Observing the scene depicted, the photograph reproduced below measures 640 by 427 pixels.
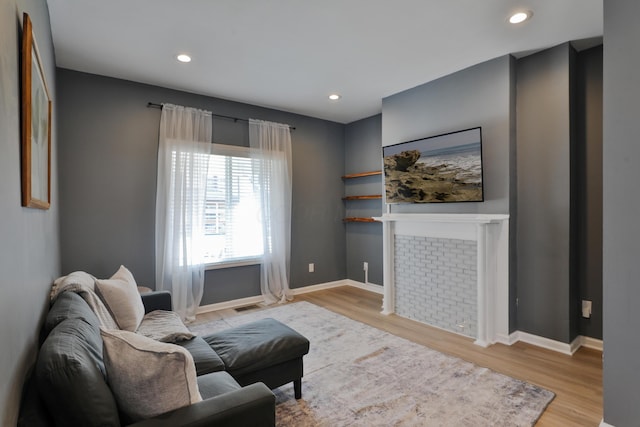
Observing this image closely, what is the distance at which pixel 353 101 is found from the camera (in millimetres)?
4371

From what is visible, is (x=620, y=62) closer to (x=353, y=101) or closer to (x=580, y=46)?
(x=580, y=46)

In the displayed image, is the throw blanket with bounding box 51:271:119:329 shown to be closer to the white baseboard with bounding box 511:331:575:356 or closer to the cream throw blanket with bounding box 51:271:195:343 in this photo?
the cream throw blanket with bounding box 51:271:195:343

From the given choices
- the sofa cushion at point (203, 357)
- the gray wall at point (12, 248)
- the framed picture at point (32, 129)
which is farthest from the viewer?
the sofa cushion at point (203, 357)

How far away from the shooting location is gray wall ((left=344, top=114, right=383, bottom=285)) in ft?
16.4

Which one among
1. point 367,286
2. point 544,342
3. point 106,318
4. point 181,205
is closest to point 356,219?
point 367,286

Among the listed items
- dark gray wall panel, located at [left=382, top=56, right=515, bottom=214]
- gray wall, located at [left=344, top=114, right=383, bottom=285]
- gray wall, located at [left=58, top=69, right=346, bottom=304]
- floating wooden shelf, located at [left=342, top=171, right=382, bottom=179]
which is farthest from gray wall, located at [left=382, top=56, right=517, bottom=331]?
gray wall, located at [left=58, top=69, right=346, bottom=304]

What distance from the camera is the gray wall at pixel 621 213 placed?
5.62ft

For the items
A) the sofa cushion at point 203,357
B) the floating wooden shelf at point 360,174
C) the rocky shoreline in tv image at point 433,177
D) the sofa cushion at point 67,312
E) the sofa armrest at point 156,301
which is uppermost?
the floating wooden shelf at point 360,174

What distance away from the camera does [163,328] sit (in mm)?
2361

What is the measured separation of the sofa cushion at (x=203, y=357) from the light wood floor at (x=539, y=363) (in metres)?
1.93

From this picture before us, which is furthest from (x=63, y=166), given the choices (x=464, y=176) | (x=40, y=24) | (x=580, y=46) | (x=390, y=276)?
(x=580, y=46)

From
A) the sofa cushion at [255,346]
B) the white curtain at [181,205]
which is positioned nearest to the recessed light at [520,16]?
the sofa cushion at [255,346]

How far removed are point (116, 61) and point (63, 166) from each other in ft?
3.85

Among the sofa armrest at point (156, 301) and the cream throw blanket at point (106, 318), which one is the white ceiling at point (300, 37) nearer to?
the cream throw blanket at point (106, 318)
